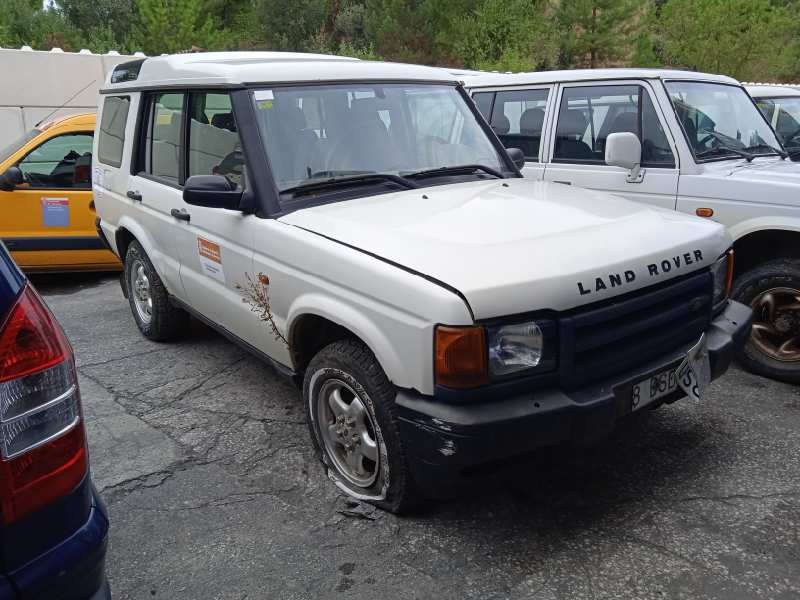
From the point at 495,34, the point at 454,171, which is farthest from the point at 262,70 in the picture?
the point at 495,34

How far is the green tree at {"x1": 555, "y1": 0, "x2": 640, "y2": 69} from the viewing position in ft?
123

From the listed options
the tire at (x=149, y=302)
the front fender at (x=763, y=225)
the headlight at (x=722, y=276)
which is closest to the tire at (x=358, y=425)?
the headlight at (x=722, y=276)

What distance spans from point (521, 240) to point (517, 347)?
49 centimetres

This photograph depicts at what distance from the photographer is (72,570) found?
1.61 m

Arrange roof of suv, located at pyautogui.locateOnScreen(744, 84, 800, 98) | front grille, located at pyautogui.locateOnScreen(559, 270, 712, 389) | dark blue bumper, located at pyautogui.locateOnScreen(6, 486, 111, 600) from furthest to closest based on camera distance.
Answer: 1. roof of suv, located at pyautogui.locateOnScreen(744, 84, 800, 98)
2. front grille, located at pyautogui.locateOnScreen(559, 270, 712, 389)
3. dark blue bumper, located at pyautogui.locateOnScreen(6, 486, 111, 600)

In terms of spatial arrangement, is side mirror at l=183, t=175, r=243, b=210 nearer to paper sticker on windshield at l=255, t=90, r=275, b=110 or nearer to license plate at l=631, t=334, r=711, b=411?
paper sticker on windshield at l=255, t=90, r=275, b=110

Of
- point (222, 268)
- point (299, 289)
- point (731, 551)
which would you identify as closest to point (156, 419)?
point (222, 268)

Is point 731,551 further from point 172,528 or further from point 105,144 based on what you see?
point 105,144

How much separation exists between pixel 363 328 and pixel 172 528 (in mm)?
1248

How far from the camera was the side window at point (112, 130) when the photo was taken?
5148mm

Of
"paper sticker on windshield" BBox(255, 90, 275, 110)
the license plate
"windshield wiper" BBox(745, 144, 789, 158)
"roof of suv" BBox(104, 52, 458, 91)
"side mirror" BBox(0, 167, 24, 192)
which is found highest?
"roof of suv" BBox(104, 52, 458, 91)

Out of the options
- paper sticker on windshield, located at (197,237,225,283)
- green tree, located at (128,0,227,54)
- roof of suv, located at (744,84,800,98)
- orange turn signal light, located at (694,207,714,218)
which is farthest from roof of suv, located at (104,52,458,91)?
green tree, located at (128,0,227,54)

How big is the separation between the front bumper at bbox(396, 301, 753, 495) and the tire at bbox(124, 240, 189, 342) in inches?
117

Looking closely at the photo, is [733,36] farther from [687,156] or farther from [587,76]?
[687,156]
